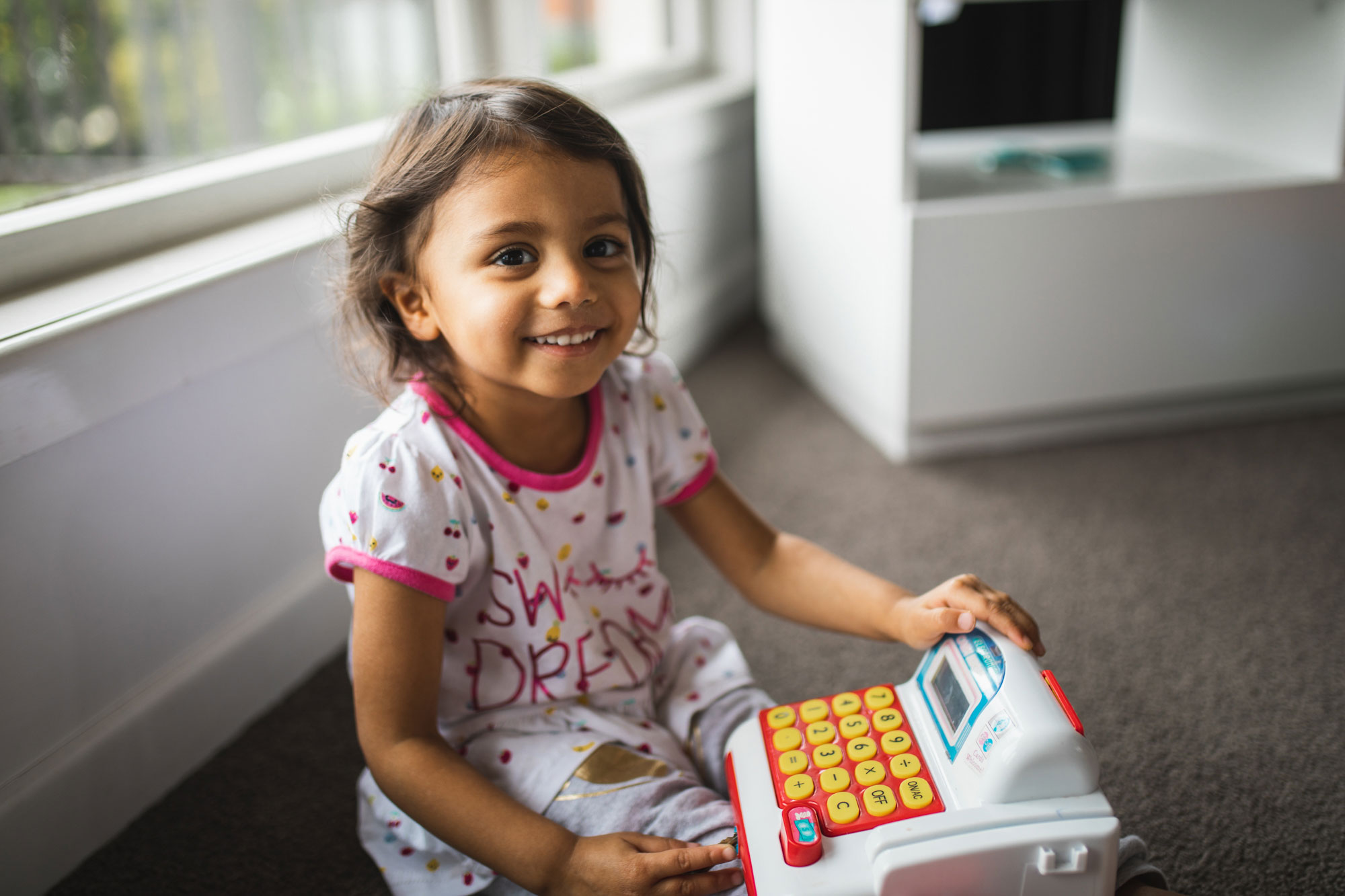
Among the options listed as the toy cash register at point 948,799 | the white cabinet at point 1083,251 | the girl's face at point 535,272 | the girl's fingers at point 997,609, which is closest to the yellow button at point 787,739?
the toy cash register at point 948,799

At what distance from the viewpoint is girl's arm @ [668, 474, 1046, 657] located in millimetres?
576

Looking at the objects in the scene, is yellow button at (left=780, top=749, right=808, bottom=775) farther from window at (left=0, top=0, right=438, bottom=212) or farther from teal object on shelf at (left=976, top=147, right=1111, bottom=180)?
window at (left=0, top=0, right=438, bottom=212)

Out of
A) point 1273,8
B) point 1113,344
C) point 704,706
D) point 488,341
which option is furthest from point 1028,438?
point 488,341

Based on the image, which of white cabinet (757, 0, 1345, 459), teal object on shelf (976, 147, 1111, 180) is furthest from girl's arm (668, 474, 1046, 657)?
teal object on shelf (976, 147, 1111, 180)

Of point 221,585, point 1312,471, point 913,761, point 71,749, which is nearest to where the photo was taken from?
point 913,761

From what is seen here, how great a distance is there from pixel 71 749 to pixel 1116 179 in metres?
1.15

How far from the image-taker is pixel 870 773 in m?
0.52

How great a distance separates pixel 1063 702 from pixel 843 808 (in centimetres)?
12

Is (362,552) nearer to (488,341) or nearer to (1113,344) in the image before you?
(488,341)

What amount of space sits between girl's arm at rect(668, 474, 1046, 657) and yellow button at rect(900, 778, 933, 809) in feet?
0.29

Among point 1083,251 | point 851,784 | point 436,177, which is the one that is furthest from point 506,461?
point 1083,251

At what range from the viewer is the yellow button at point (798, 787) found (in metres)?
0.52

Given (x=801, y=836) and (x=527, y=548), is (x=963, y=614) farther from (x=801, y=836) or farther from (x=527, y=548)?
(x=527, y=548)

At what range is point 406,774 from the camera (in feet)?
1.82
